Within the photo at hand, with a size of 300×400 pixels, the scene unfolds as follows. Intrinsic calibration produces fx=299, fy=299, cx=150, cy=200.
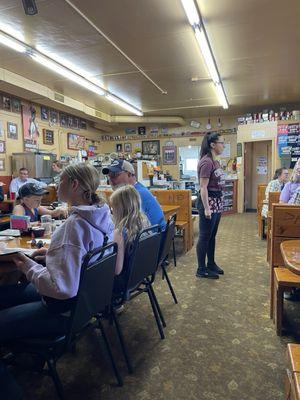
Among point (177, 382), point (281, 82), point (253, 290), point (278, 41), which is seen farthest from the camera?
point (281, 82)

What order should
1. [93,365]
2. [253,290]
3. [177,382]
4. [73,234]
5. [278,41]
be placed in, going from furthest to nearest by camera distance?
[278,41], [253,290], [93,365], [177,382], [73,234]

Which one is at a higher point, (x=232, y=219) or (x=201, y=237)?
(x=201, y=237)

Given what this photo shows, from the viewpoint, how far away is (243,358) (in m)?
1.97

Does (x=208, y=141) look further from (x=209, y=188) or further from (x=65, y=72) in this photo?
(x=65, y=72)

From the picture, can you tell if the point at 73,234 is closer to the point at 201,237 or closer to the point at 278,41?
the point at 201,237

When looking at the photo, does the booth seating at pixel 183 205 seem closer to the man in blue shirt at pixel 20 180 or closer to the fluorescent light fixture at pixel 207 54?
the fluorescent light fixture at pixel 207 54

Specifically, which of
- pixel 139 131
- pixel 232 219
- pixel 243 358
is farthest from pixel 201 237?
pixel 139 131

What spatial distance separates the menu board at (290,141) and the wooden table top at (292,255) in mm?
6171

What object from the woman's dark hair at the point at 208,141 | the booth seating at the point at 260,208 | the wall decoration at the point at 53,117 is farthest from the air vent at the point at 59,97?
the booth seating at the point at 260,208

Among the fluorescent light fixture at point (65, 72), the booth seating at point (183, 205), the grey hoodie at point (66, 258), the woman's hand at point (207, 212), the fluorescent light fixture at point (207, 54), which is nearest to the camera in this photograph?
the grey hoodie at point (66, 258)

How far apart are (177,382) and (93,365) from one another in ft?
1.80

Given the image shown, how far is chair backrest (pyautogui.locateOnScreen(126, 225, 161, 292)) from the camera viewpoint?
6.14 ft

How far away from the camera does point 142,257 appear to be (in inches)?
76.4

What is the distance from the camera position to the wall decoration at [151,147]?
10.3 m
